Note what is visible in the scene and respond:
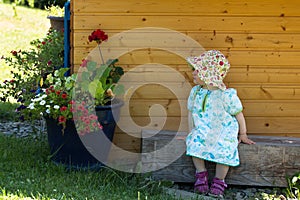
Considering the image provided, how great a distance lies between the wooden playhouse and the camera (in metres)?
5.50

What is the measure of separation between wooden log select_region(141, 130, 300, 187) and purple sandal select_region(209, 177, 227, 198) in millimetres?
164

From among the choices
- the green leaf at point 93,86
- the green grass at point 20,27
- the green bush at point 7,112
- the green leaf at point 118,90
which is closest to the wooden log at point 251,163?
the green leaf at point 118,90

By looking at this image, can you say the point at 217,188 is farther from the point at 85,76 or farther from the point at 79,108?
the point at 85,76

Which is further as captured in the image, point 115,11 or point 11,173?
point 115,11

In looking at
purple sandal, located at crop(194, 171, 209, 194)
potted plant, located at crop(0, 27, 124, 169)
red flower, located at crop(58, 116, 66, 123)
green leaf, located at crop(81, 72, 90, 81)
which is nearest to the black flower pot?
potted plant, located at crop(0, 27, 124, 169)

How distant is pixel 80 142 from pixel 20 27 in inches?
403

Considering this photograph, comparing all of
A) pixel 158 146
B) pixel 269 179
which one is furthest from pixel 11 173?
pixel 269 179

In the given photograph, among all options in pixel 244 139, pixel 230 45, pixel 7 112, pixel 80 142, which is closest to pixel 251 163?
pixel 244 139

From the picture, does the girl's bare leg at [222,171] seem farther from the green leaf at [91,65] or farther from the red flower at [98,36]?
the red flower at [98,36]

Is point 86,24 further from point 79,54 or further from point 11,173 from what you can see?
point 11,173

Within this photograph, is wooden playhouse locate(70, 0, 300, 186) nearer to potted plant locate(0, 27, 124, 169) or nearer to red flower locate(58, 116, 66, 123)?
potted plant locate(0, 27, 124, 169)

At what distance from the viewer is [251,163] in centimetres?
532

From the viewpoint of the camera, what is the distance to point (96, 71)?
539cm

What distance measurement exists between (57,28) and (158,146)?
2.91 metres
